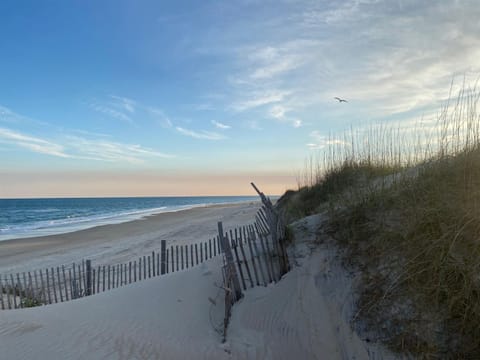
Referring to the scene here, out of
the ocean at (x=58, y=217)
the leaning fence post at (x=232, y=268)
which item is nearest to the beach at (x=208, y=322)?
the leaning fence post at (x=232, y=268)

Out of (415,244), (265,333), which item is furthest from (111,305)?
(415,244)

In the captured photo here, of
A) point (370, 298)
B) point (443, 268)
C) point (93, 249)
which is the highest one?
point (443, 268)

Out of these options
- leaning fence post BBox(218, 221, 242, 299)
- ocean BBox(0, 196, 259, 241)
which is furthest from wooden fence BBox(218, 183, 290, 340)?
ocean BBox(0, 196, 259, 241)

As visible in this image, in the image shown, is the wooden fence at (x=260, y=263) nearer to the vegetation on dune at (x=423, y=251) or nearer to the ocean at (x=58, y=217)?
the vegetation on dune at (x=423, y=251)

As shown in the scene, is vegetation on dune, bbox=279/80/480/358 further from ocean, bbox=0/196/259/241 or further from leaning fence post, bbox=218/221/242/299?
ocean, bbox=0/196/259/241

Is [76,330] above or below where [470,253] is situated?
below

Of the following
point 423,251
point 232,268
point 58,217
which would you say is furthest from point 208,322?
point 58,217

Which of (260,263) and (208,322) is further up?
(260,263)

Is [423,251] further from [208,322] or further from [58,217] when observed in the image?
[58,217]

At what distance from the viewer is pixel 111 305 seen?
4910mm

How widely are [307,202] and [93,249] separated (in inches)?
475

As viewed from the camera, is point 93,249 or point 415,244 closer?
point 415,244

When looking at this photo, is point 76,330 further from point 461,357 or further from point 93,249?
point 93,249

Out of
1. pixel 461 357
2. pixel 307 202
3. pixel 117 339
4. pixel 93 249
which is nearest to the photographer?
pixel 461 357
